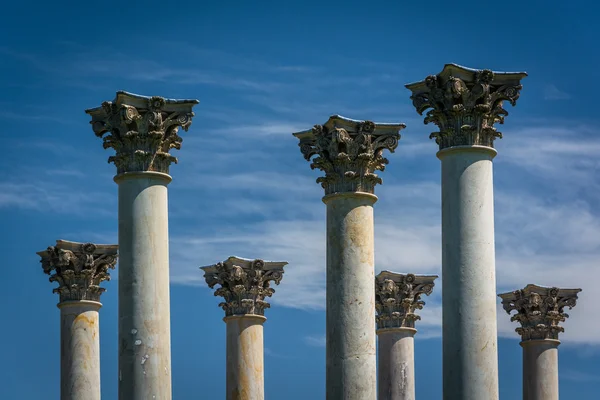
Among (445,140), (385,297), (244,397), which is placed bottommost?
(244,397)

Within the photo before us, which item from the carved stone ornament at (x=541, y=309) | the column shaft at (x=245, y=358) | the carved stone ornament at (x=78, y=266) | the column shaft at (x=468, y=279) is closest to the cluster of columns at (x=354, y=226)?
the column shaft at (x=468, y=279)

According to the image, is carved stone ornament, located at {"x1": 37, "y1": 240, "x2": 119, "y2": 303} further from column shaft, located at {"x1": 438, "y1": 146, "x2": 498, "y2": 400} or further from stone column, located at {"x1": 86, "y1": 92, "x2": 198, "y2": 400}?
column shaft, located at {"x1": 438, "y1": 146, "x2": 498, "y2": 400}

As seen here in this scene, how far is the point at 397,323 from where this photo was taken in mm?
72625

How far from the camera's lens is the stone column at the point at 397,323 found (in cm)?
7181

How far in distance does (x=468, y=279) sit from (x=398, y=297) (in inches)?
993

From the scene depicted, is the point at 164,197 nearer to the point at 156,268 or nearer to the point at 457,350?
the point at 156,268

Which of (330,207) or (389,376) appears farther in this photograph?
(389,376)

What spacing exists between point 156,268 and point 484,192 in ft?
34.9

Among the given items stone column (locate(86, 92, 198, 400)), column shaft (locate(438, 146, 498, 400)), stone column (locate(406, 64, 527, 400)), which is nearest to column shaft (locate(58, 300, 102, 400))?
stone column (locate(86, 92, 198, 400))

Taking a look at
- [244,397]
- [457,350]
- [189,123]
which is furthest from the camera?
[244,397]

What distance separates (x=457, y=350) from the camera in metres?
47.7

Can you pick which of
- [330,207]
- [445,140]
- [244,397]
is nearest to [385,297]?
[244,397]

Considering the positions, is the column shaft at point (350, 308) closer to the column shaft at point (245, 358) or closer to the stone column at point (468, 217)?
the stone column at point (468, 217)

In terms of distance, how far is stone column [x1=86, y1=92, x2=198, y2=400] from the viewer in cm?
4897
